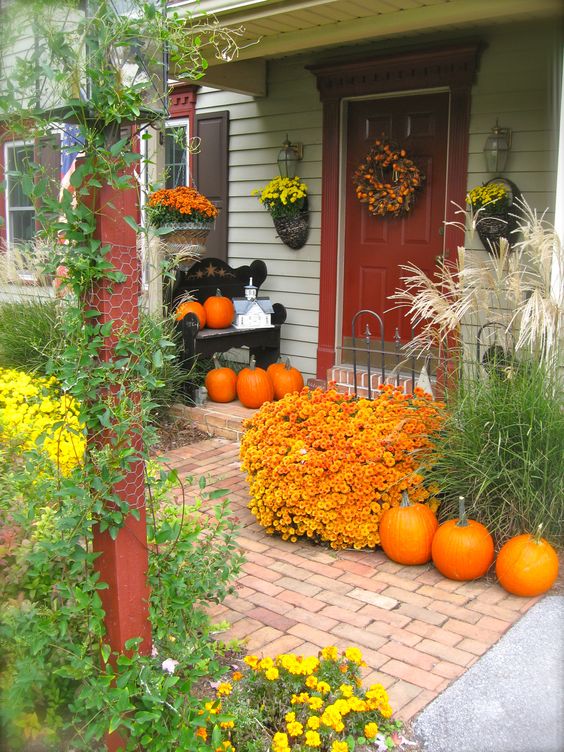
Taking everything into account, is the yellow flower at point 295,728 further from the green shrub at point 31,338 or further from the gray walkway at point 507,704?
the green shrub at point 31,338

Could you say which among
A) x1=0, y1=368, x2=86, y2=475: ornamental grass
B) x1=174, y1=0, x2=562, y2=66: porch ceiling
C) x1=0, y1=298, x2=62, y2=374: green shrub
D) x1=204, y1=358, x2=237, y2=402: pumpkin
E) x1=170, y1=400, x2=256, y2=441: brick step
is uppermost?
x1=174, y1=0, x2=562, y2=66: porch ceiling

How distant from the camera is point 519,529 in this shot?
363 centimetres

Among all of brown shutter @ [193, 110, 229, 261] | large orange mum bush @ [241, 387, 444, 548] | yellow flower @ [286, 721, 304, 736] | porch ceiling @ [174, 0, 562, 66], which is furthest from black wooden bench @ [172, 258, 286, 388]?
yellow flower @ [286, 721, 304, 736]

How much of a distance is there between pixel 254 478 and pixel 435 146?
132 inches

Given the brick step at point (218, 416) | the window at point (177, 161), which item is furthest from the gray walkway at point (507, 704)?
the window at point (177, 161)

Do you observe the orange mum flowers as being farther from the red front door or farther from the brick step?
the brick step

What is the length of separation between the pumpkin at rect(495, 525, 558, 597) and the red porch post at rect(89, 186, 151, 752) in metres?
1.79

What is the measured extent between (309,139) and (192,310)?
1896 mm

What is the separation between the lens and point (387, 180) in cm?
636

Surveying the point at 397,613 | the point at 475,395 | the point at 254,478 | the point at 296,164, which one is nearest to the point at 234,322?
the point at 296,164

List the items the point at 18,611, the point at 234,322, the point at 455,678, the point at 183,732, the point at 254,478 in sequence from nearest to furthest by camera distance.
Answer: the point at 183,732, the point at 18,611, the point at 455,678, the point at 254,478, the point at 234,322

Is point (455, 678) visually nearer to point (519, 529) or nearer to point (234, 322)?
point (519, 529)

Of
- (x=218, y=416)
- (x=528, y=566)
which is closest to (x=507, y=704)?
(x=528, y=566)

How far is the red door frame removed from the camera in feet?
18.8
